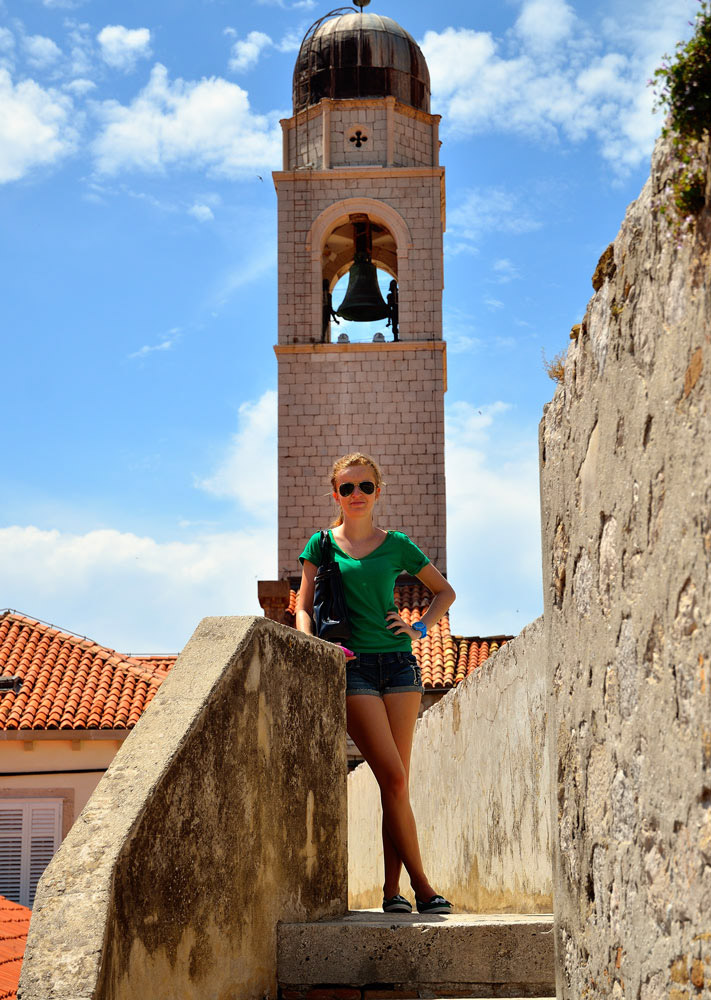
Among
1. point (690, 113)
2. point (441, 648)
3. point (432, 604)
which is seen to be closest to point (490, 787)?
point (432, 604)

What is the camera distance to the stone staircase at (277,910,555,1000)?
12.1 feet

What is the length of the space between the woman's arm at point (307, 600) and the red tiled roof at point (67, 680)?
13515 millimetres

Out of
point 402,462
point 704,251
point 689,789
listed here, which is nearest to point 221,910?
point 689,789

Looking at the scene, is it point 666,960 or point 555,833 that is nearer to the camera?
point 666,960

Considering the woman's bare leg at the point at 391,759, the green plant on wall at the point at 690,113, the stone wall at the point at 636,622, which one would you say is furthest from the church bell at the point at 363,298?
the green plant on wall at the point at 690,113

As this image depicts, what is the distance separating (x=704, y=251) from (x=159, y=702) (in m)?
2.12

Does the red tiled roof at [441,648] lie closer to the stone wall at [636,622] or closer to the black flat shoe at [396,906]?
the black flat shoe at [396,906]

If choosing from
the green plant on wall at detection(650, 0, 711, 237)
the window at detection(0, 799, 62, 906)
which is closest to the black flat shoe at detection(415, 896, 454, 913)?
the green plant on wall at detection(650, 0, 711, 237)

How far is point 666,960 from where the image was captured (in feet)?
7.25

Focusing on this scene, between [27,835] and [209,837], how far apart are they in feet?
53.0

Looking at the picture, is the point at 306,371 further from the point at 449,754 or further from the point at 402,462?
the point at 449,754

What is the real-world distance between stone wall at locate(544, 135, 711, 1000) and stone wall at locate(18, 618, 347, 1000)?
971mm

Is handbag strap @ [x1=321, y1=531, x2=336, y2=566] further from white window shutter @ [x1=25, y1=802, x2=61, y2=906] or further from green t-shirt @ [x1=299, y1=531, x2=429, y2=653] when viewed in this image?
white window shutter @ [x1=25, y1=802, x2=61, y2=906]

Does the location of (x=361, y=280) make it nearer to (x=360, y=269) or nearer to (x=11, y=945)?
(x=360, y=269)
